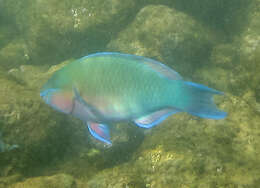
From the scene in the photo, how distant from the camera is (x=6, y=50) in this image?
606 cm

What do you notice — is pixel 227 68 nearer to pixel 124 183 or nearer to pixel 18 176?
pixel 124 183

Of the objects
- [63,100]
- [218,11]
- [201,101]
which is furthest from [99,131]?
[218,11]

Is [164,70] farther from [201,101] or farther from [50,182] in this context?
[50,182]

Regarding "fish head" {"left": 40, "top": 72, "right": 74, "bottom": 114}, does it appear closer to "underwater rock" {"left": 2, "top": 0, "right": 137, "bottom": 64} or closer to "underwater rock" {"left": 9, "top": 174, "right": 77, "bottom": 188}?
"underwater rock" {"left": 9, "top": 174, "right": 77, "bottom": 188}

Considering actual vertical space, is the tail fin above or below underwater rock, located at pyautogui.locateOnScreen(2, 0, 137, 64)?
above

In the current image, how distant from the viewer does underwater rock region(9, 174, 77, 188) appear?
7.96 ft

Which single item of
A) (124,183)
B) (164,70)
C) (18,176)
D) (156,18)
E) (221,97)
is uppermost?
(164,70)

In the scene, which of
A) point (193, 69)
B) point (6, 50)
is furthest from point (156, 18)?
point (6, 50)

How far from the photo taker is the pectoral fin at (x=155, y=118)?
1.87 m

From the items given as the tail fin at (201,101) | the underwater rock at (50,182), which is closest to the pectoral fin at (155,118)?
the tail fin at (201,101)

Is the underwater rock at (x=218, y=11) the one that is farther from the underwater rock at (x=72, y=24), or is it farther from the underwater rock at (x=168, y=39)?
the underwater rock at (x=72, y=24)

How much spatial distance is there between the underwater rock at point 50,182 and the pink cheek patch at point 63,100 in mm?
953

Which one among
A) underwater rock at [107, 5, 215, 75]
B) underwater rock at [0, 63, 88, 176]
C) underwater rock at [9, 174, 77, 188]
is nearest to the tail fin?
underwater rock at [9, 174, 77, 188]

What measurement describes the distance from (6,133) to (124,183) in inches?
70.4
